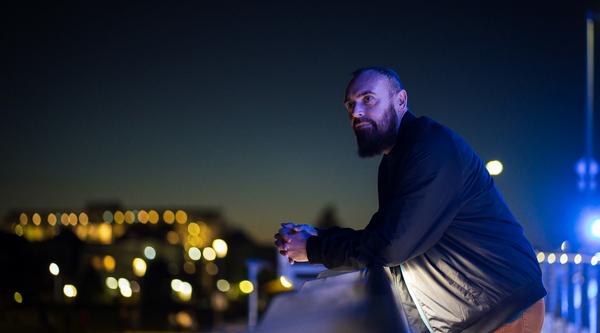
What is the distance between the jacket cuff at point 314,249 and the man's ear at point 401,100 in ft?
1.42

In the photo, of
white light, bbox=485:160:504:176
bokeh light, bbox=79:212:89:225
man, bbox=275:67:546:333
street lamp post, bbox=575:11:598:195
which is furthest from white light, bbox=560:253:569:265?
bokeh light, bbox=79:212:89:225

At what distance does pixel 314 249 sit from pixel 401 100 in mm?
486

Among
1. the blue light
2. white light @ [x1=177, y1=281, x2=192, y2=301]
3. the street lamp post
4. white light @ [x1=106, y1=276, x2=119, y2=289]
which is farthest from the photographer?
white light @ [x1=106, y1=276, x2=119, y2=289]

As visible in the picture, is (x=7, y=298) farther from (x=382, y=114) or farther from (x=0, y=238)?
(x=382, y=114)

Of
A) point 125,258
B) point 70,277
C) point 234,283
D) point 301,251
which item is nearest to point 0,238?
point 70,277

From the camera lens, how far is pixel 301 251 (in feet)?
7.73

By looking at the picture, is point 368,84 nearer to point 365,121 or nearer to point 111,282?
point 365,121

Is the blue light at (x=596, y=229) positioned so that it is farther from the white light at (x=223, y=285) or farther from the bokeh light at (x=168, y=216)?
the bokeh light at (x=168, y=216)

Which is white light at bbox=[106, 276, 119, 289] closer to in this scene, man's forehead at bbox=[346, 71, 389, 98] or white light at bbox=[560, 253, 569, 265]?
white light at bbox=[560, 253, 569, 265]

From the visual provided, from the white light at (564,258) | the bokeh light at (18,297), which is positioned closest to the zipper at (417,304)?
the white light at (564,258)

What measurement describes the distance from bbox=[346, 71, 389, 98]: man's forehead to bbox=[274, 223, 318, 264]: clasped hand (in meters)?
0.38

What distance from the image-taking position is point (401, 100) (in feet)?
8.06

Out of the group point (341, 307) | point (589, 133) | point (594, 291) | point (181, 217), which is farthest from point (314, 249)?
point (181, 217)

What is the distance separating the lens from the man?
2199 millimetres
